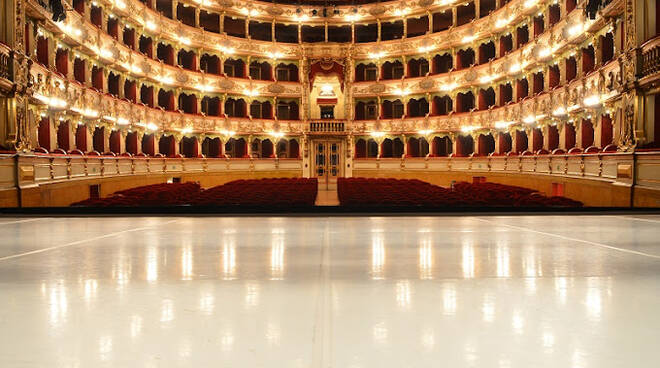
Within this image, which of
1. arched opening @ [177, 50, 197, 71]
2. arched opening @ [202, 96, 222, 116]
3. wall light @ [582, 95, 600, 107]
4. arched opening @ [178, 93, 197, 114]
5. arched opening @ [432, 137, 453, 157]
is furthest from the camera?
arched opening @ [432, 137, 453, 157]

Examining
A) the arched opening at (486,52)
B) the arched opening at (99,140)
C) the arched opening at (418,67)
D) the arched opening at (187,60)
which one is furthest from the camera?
the arched opening at (418,67)

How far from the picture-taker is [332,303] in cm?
408

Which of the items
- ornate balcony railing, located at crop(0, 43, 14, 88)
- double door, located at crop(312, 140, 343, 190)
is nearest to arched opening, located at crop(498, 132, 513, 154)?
→ double door, located at crop(312, 140, 343, 190)

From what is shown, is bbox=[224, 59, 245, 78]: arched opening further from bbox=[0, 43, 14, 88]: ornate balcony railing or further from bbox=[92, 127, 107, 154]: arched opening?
bbox=[0, 43, 14, 88]: ornate balcony railing

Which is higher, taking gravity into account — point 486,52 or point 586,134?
point 486,52

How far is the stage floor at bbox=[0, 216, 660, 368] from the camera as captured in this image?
2.96 metres

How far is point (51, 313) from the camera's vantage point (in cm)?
381

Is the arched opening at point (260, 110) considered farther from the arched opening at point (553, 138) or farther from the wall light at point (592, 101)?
the wall light at point (592, 101)

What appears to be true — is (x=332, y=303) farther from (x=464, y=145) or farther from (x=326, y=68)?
(x=326, y=68)

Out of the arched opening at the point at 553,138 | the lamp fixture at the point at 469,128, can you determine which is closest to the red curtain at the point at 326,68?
the lamp fixture at the point at 469,128

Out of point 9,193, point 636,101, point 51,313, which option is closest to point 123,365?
point 51,313

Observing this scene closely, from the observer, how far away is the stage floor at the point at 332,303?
2.96m

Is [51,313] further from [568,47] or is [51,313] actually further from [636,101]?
[568,47]

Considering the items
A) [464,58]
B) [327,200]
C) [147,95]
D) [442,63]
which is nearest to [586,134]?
[327,200]
